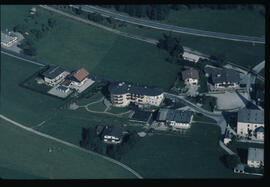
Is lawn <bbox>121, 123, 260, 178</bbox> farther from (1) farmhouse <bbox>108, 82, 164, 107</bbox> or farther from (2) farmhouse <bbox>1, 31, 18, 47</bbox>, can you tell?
(2) farmhouse <bbox>1, 31, 18, 47</bbox>

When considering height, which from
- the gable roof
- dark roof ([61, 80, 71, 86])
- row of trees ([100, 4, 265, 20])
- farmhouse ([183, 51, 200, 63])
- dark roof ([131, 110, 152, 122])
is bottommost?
the gable roof

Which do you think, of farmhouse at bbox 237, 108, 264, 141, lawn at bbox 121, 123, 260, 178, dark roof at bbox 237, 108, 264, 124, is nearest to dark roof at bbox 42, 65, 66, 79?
lawn at bbox 121, 123, 260, 178

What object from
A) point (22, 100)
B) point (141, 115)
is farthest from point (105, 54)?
point (141, 115)

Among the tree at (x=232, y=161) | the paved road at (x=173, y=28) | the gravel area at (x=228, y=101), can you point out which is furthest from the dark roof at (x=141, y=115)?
the paved road at (x=173, y=28)

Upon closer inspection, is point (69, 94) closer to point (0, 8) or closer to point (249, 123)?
point (249, 123)

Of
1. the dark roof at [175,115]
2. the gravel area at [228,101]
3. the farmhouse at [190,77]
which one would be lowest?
the dark roof at [175,115]

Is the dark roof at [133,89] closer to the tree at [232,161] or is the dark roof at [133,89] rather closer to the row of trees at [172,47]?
the row of trees at [172,47]
